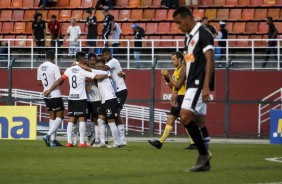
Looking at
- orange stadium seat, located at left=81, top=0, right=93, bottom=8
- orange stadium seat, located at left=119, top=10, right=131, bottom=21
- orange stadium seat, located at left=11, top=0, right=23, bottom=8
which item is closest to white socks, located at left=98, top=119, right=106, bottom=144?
orange stadium seat, located at left=119, top=10, right=131, bottom=21

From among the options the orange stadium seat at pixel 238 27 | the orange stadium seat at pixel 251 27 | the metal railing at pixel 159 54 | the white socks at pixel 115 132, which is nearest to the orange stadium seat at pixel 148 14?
the metal railing at pixel 159 54

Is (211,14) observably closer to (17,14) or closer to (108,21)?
(108,21)

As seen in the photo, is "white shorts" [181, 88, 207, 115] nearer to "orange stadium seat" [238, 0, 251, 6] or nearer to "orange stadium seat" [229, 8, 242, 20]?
"orange stadium seat" [229, 8, 242, 20]

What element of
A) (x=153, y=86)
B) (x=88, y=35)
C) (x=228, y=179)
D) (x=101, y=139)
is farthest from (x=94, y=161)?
(x=88, y=35)

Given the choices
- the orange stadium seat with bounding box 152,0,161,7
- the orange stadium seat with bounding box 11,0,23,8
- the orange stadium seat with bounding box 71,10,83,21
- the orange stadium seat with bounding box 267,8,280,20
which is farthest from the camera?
the orange stadium seat with bounding box 11,0,23,8

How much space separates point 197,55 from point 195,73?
0.28 m

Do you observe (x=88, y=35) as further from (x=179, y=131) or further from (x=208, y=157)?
(x=208, y=157)

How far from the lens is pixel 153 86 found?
35.3m

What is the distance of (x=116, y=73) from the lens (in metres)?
25.4

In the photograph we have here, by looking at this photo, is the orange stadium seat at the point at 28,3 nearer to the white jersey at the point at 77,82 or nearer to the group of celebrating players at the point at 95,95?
the group of celebrating players at the point at 95,95

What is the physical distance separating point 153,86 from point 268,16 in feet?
18.4

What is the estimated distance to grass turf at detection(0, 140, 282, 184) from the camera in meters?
14.5

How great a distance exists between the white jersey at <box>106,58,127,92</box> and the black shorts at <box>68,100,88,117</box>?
133cm

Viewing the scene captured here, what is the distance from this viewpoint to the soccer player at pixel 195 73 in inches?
622
